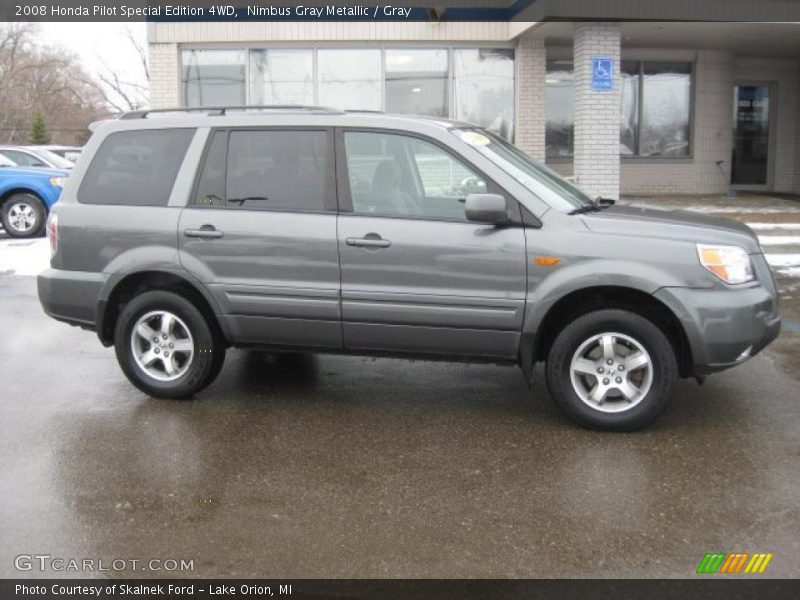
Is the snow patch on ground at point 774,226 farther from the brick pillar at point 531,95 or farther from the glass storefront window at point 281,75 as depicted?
the glass storefront window at point 281,75

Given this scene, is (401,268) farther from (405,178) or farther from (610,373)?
(610,373)

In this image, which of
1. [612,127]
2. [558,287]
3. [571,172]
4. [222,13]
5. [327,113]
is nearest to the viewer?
[558,287]

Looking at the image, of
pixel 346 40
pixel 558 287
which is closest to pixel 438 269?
pixel 558 287

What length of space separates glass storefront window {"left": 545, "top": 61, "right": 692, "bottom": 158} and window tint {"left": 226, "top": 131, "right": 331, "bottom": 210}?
477 inches

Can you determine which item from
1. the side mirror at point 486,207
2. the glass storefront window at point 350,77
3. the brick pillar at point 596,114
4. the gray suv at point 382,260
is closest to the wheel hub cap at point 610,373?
the gray suv at point 382,260

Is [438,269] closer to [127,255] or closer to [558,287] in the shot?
[558,287]

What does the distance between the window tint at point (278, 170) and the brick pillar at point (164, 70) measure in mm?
10661

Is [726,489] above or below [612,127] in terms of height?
below

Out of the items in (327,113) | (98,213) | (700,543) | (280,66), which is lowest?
(700,543)

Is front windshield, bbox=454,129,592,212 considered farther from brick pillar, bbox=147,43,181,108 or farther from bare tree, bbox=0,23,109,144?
bare tree, bbox=0,23,109,144

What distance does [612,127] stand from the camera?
13.9m

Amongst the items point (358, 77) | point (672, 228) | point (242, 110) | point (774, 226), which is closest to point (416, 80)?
point (358, 77)

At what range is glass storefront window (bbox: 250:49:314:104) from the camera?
15938 mm

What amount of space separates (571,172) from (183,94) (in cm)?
742
